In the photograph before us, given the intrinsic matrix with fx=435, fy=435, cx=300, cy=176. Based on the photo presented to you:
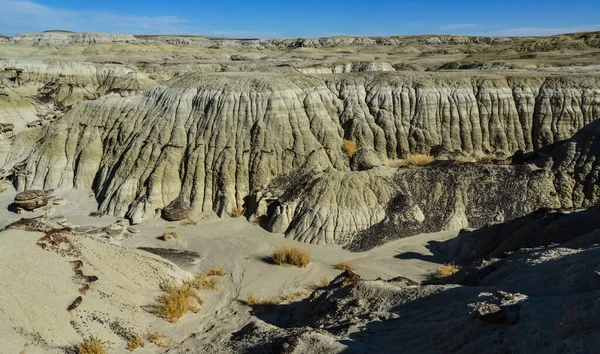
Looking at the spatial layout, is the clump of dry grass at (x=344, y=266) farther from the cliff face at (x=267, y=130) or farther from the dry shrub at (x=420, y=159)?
the dry shrub at (x=420, y=159)

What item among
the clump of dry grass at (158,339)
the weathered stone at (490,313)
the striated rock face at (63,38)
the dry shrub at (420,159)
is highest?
the striated rock face at (63,38)

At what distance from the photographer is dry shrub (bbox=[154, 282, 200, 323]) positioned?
14.5 m

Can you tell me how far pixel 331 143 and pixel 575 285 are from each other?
19.0m

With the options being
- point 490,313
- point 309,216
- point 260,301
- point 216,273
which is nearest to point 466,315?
point 490,313

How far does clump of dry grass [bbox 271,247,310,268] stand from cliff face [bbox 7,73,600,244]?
498cm

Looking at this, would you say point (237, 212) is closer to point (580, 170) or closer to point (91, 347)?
point (91, 347)

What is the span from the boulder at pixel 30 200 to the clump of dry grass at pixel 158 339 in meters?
15.7

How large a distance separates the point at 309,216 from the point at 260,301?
21.8 feet

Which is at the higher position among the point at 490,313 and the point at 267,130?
the point at 267,130

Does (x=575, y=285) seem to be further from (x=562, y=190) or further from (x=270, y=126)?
(x=270, y=126)

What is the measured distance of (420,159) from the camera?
27.2 m

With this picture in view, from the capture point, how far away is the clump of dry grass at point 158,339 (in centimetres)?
1310

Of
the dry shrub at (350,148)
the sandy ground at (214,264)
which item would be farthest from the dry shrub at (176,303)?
the dry shrub at (350,148)

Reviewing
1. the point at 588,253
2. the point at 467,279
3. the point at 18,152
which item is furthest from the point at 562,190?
the point at 18,152
